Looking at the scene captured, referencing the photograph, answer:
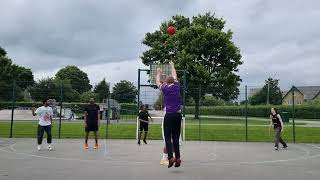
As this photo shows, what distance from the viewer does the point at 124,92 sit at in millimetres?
29000

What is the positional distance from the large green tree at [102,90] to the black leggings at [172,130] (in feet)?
51.5

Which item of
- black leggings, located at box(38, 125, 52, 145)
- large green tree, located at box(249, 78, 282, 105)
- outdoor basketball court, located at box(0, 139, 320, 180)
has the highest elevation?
large green tree, located at box(249, 78, 282, 105)

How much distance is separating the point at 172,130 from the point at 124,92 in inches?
753

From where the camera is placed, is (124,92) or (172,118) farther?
(124,92)

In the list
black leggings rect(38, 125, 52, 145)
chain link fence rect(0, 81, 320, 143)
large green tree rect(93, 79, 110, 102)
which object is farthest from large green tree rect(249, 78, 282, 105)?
black leggings rect(38, 125, 52, 145)

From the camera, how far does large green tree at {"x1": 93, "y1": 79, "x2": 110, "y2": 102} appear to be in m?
26.0

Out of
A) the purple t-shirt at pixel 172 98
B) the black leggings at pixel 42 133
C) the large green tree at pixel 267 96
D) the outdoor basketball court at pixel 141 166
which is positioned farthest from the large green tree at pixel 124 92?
the large green tree at pixel 267 96

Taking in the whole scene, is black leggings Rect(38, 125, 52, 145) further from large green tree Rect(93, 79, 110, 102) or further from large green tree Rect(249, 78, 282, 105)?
large green tree Rect(249, 78, 282, 105)

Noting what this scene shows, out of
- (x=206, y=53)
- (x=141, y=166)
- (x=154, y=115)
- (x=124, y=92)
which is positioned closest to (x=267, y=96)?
(x=206, y=53)

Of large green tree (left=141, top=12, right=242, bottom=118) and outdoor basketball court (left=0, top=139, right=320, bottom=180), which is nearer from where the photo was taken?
outdoor basketball court (left=0, top=139, right=320, bottom=180)

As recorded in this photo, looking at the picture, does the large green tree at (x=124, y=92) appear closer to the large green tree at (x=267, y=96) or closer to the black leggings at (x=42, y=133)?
the black leggings at (x=42, y=133)

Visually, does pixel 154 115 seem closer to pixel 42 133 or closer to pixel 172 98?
pixel 42 133

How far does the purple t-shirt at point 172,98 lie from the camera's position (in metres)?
10.0

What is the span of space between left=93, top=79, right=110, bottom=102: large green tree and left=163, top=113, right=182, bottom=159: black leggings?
15.7 metres
